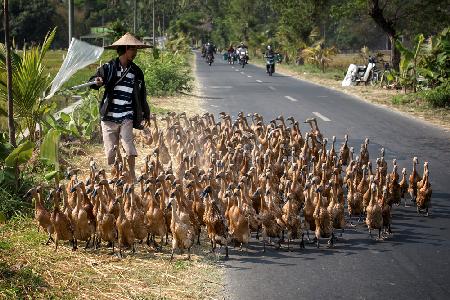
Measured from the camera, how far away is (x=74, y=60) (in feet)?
33.3

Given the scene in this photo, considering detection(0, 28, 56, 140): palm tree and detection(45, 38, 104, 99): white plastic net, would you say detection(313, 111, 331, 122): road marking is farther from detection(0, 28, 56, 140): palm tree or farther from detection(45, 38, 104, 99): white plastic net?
detection(0, 28, 56, 140): palm tree

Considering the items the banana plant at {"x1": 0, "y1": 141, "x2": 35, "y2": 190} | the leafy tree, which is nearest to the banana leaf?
the banana plant at {"x1": 0, "y1": 141, "x2": 35, "y2": 190}

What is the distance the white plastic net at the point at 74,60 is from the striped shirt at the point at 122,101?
2.41 ft

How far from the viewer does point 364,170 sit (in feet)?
31.0

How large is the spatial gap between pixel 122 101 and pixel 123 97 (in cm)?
6

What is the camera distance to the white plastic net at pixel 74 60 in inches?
390

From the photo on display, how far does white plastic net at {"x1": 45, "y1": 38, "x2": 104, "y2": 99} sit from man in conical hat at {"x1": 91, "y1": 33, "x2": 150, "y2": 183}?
1.65 ft

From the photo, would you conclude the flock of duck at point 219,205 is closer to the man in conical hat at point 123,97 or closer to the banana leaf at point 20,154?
the man in conical hat at point 123,97

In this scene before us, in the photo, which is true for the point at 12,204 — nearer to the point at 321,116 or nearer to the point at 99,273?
the point at 99,273

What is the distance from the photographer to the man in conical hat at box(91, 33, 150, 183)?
965cm

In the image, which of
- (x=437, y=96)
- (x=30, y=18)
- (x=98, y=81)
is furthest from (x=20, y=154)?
(x=30, y=18)

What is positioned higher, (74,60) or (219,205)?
(74,60)

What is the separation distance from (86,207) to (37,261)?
0.93 metres

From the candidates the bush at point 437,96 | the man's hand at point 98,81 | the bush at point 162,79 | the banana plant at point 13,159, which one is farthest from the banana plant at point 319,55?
the banana plant at point 13,159
